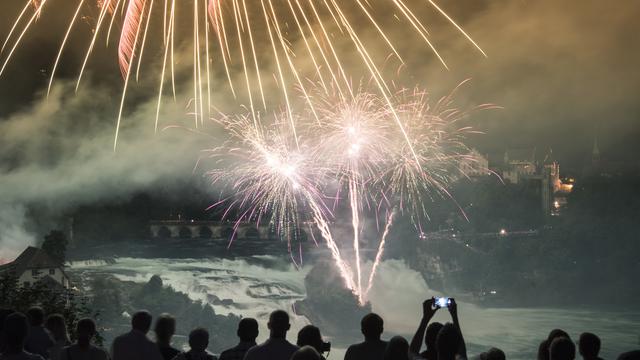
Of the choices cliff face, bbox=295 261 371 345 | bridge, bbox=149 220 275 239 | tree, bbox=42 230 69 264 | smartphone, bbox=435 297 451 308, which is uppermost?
bridge, bbox=149 220 275 239

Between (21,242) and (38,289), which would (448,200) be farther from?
(38,289)

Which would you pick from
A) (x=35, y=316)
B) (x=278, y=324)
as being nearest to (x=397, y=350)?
(x=278, y=324)

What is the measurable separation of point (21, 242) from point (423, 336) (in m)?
24.1

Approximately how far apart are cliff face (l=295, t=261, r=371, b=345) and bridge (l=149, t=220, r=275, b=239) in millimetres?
3051

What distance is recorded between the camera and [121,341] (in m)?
3.95

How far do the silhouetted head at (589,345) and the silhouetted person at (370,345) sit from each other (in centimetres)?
99

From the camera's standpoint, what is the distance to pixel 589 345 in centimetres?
352

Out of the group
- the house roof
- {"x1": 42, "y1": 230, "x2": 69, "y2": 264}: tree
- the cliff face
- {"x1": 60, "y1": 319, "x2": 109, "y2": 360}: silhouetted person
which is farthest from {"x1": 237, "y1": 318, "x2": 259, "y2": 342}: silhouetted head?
the cliff face

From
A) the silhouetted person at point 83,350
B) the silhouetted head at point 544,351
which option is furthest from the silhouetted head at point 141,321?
the silhouetted head at point 544,351

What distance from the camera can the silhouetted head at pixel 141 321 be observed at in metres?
4.10

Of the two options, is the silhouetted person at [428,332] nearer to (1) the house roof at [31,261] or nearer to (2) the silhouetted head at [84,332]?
(2) the silhouetted head at [84,332]

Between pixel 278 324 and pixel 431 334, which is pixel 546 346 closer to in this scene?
pixel 431 334

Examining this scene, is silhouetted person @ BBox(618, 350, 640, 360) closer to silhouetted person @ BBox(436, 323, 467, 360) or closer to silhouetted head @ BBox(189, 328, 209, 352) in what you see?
silhouetted person @ BBox(436, 323, 467, 360)

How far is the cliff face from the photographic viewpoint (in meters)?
33.2
